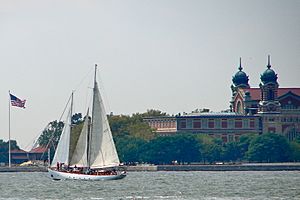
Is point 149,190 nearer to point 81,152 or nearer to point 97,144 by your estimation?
point 97,144

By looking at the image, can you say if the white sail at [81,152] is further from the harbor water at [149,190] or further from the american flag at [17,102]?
the american flag at [17,102]

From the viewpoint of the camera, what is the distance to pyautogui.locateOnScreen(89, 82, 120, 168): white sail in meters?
156

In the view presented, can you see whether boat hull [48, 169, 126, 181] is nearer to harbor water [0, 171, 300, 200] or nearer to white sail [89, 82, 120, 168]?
harbor water [0, 171, 300, 200]

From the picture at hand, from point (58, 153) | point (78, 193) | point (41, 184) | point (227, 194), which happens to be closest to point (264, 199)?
point (227, 194)

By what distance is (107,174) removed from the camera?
156500 mm

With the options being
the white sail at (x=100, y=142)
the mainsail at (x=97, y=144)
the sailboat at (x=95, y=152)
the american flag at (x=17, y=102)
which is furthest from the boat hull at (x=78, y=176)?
the american flag at (x=17, y=102)

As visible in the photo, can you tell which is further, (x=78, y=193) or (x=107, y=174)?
(x=107, y=174)

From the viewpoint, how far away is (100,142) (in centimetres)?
15600

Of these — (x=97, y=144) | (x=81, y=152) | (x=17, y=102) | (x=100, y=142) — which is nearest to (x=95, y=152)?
(x=97, y=144)

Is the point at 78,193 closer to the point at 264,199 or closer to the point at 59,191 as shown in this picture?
the point at 59,191

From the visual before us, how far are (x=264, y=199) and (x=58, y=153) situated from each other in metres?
53.6

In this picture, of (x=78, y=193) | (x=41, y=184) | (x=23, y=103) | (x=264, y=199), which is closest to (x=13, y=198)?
(x=78, y=193)

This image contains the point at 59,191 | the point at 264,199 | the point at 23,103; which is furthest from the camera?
the point at 23,103

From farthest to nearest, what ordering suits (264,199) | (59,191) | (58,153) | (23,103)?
(23,103), (58,153), (59,191), (264,199)
